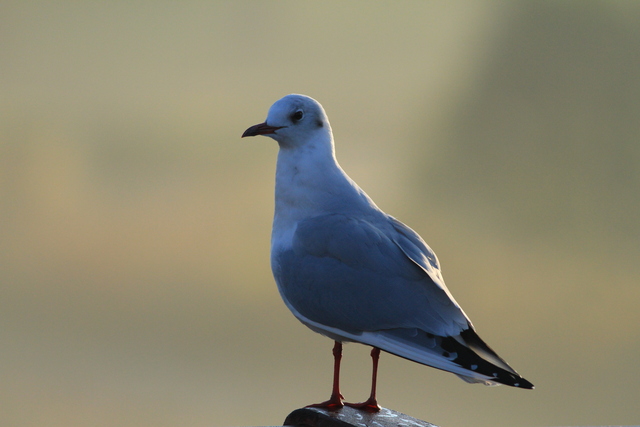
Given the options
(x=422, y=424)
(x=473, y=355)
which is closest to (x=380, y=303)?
(x=473, y=355)

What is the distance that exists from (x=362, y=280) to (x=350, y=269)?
83 mm

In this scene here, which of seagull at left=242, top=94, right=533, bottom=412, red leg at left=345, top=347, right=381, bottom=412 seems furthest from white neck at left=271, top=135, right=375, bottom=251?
red leg at left=345, top=347, right=381, bottom=412

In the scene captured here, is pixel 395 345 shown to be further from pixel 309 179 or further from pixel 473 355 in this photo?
pixel 309 179

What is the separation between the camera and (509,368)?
321 cm

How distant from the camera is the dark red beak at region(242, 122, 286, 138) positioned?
146 inches

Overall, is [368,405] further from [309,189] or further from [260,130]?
[260,130]

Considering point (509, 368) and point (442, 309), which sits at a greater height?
point (442, 309)

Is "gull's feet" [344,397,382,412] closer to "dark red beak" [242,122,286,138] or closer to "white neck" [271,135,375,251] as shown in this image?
"white neck" [271,135,375,251]

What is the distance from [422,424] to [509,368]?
649 millimetres

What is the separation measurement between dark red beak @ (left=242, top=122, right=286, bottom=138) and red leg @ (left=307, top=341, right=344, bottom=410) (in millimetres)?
1080

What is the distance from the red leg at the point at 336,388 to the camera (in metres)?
3.62

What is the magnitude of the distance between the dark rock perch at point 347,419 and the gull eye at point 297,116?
1.38 metres

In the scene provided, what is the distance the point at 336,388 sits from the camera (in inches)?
145

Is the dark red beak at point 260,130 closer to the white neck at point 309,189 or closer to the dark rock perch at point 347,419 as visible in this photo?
the white neck at point 309,189
